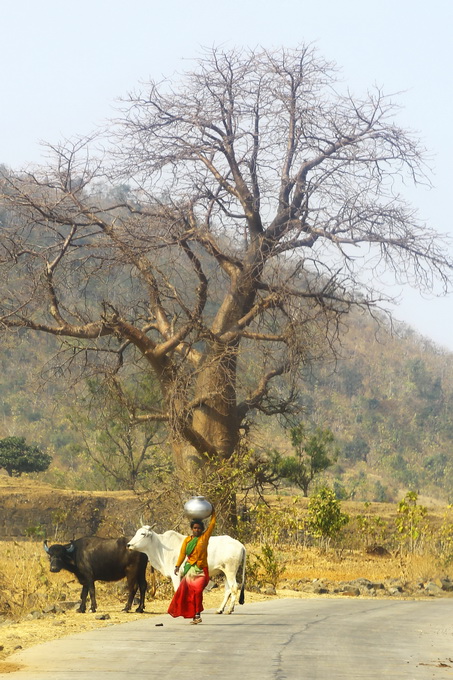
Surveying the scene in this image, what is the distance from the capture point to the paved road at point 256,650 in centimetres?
866

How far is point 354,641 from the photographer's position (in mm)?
11234

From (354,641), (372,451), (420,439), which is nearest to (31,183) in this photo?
(354,641)

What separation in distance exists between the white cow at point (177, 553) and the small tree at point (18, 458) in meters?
28.0

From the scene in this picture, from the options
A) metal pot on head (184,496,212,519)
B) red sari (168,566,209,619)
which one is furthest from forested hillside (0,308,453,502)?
red sari (168,566,209,619)

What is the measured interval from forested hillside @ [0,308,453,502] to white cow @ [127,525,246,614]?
30.1 meters

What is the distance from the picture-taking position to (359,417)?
7162cm

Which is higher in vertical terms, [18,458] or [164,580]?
[18,458]

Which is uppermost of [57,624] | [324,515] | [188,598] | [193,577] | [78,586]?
[324,515]

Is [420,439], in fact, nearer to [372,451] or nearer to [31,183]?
[372,451]

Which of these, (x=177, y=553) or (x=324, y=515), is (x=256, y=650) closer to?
(x=177, y=553)

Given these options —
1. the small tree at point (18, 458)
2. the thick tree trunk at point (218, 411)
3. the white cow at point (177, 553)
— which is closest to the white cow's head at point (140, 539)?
Result: the white cow at point (177, 553)

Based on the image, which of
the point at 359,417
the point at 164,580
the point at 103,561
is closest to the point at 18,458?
the point at 164,580

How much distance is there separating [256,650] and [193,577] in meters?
2.62

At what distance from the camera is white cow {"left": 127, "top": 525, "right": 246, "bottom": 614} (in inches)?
551
